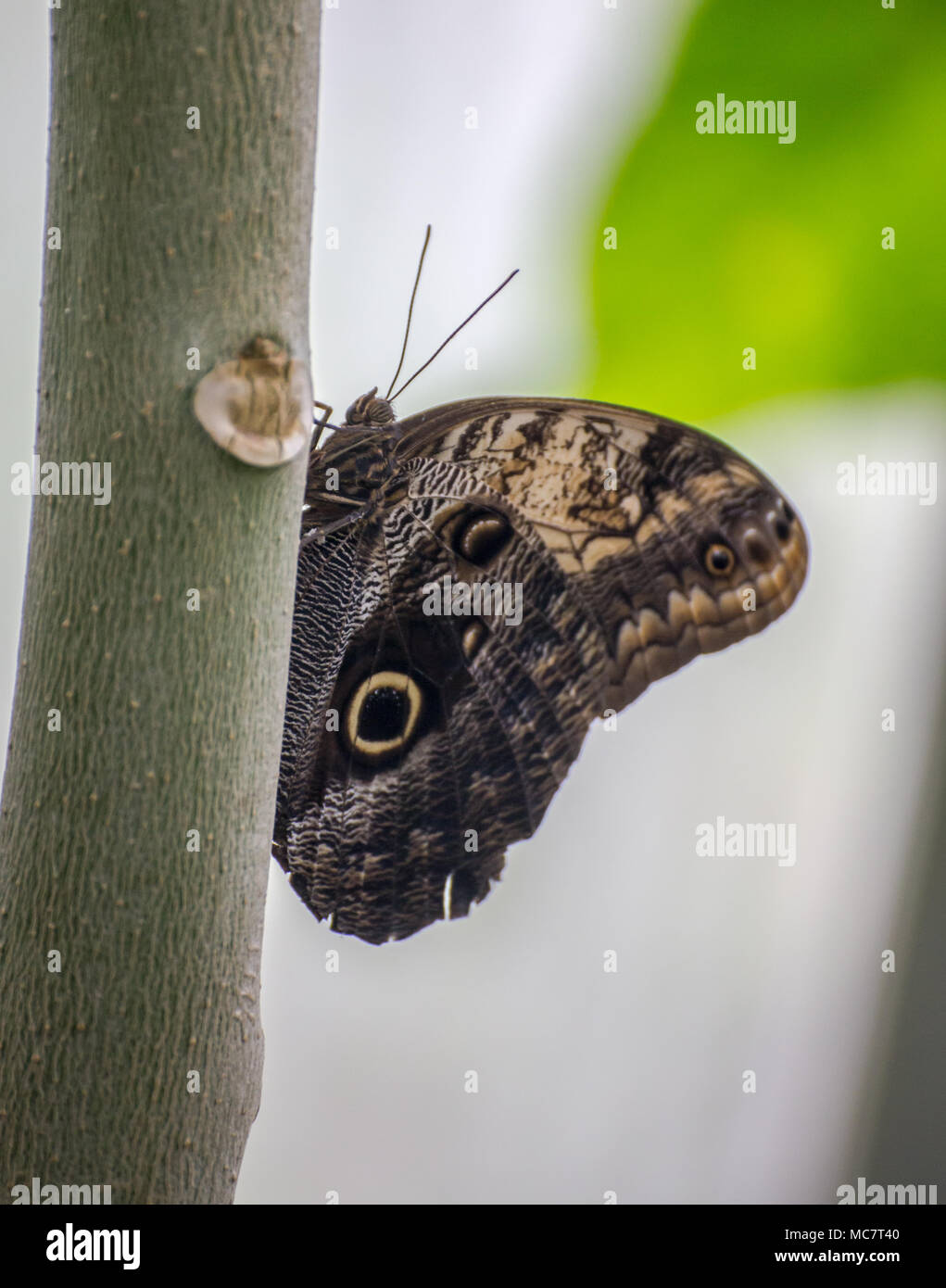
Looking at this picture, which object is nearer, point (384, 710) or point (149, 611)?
point (149, 611)

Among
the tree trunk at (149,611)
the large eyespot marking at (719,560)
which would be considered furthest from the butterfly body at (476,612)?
the tree trunk at (149,611)

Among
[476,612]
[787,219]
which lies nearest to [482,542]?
[476,612]

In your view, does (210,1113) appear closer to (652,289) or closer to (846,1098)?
(652,289)

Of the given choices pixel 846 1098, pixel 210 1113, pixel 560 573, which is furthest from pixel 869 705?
pixel 210 1113

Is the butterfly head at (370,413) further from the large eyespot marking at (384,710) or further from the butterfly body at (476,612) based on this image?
the large eyespot marking at (384,710)

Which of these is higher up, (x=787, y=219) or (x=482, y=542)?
(x=787, y=219)

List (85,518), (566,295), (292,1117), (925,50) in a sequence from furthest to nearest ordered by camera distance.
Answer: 1. (292,1117)
2. (566,295)
3. (925,50)
4. (85,518)

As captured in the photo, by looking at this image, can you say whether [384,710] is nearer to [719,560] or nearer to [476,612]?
[476,612]
